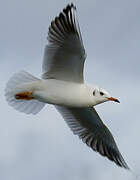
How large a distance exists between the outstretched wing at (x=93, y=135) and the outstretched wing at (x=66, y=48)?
140cm

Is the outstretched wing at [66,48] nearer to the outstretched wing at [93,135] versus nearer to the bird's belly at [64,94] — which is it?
the bird's belly at [64,94]

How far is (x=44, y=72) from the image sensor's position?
10992 mm

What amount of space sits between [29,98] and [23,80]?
0.34m

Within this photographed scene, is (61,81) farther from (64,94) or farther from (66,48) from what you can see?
(66,48)

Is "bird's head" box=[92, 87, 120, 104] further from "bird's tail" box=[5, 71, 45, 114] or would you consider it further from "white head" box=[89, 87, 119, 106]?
"bird's tail" box=[5, 71, 45, 114]

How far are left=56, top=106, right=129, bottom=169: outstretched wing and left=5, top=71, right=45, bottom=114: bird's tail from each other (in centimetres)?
64

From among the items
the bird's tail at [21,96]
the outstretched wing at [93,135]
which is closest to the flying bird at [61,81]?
the bird's tail at [21,96]

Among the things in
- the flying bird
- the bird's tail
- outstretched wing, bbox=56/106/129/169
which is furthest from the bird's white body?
outstretched wing, bbox=56/106/129/169

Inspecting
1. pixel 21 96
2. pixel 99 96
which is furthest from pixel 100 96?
pixel 21 96

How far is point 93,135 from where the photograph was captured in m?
12.3

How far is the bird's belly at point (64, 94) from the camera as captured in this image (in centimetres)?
1065

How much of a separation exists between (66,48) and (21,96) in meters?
1.30

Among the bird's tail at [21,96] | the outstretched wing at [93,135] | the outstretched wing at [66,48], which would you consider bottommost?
the outstretched wing at [93,135]

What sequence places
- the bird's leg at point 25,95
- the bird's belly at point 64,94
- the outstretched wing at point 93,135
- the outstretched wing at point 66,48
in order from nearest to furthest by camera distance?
the outstretched wing at point 66,48 < the bird's belly at point 64,94 < the bird's leg at point 25,95 < the outstretched wing at point 93,135
